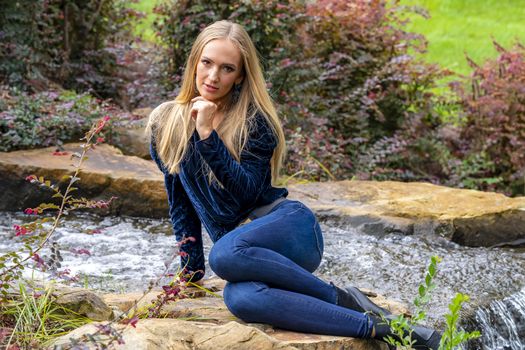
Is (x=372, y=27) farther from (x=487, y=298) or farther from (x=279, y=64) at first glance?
(x=487, y=298)

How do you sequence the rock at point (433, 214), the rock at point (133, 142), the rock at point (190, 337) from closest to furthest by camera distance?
the rock at point (190, 337), the rock at point (433, 214), the rock at point (133, 142)

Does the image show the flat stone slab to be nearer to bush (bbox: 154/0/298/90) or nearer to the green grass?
bush (bbox: 154/0/298/90)

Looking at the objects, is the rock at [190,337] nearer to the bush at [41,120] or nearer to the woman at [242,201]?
the woman at [242,201]

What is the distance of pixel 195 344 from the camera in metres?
2.87

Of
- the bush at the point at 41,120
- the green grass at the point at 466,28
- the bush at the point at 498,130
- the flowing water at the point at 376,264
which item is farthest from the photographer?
the green grass at the point at 466,28

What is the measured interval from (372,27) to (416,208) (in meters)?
3.11

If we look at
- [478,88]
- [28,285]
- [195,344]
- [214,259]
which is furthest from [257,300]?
[478,88]

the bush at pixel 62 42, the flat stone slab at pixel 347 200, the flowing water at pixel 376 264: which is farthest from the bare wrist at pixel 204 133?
the bush at pixel 62 42

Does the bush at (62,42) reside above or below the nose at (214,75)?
below

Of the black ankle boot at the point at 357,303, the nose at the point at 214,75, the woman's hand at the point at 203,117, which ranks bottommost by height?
the black ankle boot at the point at 357,303

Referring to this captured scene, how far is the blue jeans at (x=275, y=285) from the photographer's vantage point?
3264 mm

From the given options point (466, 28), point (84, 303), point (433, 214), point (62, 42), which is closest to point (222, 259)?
point (84, 303)

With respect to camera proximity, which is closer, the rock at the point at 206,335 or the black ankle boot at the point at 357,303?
the rock at the point at 206,335

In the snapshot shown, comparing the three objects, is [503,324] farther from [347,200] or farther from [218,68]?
[218,68]
